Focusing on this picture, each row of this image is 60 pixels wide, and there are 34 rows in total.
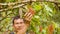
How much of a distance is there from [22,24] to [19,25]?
0.7 inches

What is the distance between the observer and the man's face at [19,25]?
1250 millimetres

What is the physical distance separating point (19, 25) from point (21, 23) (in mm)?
17

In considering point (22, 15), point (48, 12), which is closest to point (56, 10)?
point (48, 12)

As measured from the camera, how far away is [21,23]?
4.13 feet

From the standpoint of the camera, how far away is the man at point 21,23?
125 centimetres

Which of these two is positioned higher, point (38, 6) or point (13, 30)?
point (38, 6)

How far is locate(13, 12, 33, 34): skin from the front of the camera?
4.11ft

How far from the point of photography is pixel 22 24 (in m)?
1.26

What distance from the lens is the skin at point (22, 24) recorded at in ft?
4.11

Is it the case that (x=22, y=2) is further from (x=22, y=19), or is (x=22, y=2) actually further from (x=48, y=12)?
(x=48, y=12)

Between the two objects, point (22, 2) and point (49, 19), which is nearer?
point (22, 2)

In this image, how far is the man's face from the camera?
1.25 metres

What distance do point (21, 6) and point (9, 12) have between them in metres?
0.08

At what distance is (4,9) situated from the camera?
129cm
